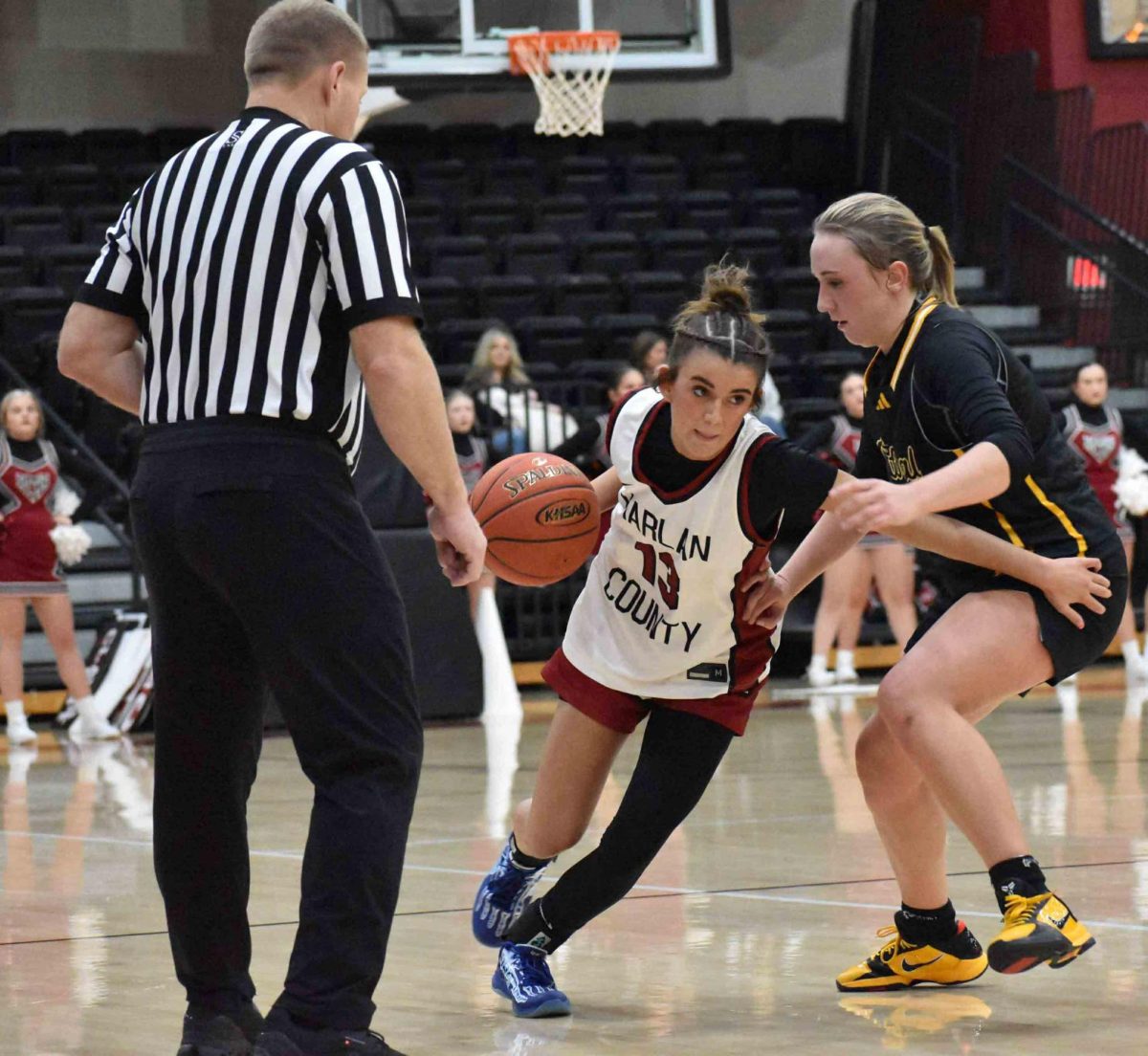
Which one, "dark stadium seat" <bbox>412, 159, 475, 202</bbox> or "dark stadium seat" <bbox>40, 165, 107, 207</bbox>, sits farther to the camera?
"dark stadium seat" <bbox>412, 159, 475, 202</bbox>

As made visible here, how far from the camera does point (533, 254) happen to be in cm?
1580

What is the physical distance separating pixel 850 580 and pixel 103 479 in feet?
14.7

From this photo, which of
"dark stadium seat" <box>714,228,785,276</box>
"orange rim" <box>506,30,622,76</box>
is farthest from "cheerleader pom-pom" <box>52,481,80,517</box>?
"dark stadium seat" <box>714,228,785,276</box>

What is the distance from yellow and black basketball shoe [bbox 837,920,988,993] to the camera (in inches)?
153

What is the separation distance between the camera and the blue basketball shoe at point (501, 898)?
397 cm

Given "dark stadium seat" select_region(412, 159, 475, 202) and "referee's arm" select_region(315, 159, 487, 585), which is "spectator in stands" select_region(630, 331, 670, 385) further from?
"referee's arm" select_region(315, 159, 487, 585)

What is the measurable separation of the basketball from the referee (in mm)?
699

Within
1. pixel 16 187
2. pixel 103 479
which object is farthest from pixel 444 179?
pixel 103 479

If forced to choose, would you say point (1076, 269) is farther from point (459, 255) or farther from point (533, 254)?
point (459, 255)

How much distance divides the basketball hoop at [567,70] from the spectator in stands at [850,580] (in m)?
3.45

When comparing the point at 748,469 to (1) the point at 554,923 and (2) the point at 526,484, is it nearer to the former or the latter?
(2) the point at 526,484

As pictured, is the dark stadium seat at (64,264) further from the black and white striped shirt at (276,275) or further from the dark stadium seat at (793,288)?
the black and white striped shirt at (276,275)

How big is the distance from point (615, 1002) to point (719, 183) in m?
14.5

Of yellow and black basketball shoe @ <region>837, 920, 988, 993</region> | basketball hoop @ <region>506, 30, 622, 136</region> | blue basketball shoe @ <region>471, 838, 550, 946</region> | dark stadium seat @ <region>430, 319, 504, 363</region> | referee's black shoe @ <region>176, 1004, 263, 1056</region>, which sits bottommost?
yellow and black basketball shoe @ <region>837, 920, 988, 993</region>
